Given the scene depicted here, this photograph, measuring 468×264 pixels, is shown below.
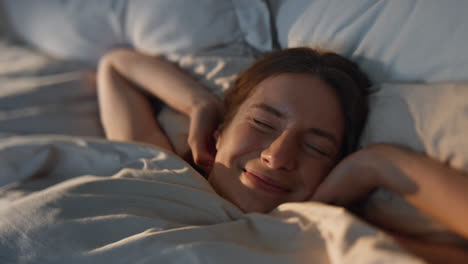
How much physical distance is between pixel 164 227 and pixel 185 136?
46 cm

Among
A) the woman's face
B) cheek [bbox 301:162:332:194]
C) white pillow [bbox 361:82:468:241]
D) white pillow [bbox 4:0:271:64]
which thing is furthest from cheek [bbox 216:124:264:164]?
white pillow [bbox 4:0:271:64]

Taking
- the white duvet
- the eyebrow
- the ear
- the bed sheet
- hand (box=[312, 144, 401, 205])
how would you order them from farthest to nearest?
the bed sheet < the ear < the eyebrow < hand (box=[312, 144, 401, 205]) < the white duvet

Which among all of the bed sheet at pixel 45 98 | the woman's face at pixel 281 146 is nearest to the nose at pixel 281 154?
the woman's face at pixel 281 146

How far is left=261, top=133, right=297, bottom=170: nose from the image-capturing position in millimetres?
840

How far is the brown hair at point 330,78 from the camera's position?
3.10 ft

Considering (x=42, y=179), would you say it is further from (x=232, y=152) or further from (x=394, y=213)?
(x=394, y=213)

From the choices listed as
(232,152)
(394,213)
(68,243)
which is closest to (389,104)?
(394,213)

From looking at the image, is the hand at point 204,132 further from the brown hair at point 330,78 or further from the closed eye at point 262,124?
the closed eye at point 262,124

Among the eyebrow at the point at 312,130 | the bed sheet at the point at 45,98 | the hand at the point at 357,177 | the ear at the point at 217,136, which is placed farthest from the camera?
the bed sheet at the point at 45,98

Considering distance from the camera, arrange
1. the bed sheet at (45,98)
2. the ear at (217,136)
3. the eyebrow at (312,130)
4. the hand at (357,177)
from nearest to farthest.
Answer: the hand at (357,177) < the eyebrow at (312,130) < the ear at (217,136) < the bed sheet at (45,98)

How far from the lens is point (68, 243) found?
710mm

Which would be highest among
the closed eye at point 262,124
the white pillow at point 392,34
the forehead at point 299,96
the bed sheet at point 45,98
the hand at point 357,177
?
the white pillow at point 392,34

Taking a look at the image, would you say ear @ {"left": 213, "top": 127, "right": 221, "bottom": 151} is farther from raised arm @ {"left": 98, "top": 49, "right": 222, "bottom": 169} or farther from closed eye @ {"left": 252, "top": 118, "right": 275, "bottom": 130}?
closed eye @ {"left": 252, "top": 118, "right": 275, "bottom": 130}

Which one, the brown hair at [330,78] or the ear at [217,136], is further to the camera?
the ear at [217,136]
